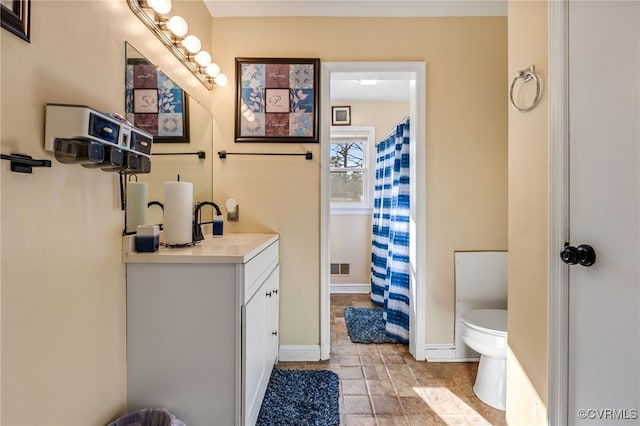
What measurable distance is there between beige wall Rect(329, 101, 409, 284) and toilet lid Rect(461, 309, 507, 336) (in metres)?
1.78

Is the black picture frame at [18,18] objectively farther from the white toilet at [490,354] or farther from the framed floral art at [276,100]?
the white toilet at [490,354]

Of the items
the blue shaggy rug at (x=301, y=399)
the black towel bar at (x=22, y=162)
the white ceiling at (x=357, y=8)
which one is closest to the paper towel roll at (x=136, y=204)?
the black towel bar at (x=22, y=162)

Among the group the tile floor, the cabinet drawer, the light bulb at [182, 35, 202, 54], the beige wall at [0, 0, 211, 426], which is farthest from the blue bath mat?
the light bulb at [182, 35, 202, 54]

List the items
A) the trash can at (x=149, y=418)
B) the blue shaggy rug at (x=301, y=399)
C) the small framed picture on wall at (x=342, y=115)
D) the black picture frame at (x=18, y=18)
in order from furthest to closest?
the small framed picture on wall at (x=342, y=115)
the blue shaggy rug at (x=301, y=399)
the trash can at (x=149, y=418)
the black picture frame at (x=18, y=18)

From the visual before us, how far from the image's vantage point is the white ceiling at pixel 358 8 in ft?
6.76

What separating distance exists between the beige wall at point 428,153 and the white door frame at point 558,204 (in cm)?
109

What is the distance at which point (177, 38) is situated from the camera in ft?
5.14

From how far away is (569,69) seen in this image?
3.44 feet

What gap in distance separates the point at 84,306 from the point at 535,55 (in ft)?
5.94

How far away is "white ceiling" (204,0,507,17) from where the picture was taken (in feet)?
6.76

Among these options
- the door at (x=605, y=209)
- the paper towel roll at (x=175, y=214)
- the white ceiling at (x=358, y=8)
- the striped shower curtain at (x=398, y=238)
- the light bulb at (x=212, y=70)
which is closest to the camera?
the door at (x=605, y=209)

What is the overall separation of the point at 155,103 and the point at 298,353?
1775mm

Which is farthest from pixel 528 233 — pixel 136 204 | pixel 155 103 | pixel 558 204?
pixel 155 103

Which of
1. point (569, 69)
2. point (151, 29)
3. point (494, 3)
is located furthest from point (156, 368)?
point (494, 3)
